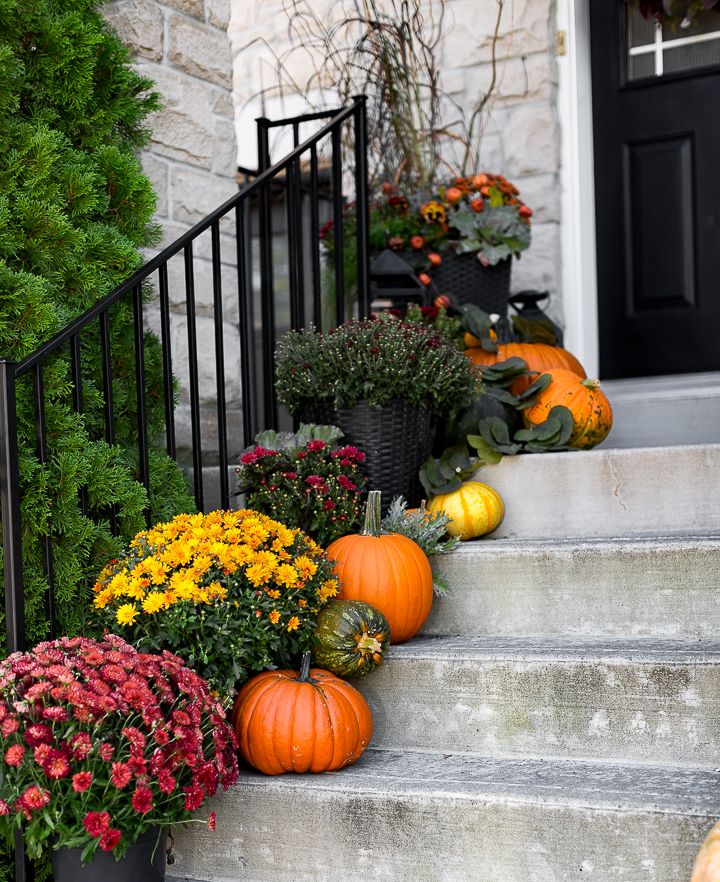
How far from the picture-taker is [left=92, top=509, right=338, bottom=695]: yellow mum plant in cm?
153

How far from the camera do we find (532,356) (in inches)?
107

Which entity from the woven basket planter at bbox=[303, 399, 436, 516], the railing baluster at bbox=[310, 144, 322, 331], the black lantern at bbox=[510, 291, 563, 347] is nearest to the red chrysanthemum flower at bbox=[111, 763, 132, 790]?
the woven basket planter at bbox=[303, 399, 436, 516]

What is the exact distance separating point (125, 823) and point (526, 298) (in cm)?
237

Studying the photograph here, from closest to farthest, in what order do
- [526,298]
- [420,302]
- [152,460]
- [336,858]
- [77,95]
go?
[336,858]
[77,95]
[152,460]
[420,302]
[526,298]

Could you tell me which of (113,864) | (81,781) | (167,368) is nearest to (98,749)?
(81,781)

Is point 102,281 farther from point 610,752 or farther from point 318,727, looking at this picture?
point 610,752

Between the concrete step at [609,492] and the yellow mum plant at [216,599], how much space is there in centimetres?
79

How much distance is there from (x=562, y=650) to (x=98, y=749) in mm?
909

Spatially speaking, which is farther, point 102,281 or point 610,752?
point 102,281

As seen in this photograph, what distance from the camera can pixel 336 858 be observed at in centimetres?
148

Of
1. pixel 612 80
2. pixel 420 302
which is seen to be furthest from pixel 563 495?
pixel 612 80

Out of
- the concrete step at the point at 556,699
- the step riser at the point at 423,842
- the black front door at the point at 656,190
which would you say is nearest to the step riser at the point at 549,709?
the concrete step at the point at 556,699

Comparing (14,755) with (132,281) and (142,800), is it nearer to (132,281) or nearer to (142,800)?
(142,800)

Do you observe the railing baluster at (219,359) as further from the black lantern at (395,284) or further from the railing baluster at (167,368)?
the black lantern at (395,284)
